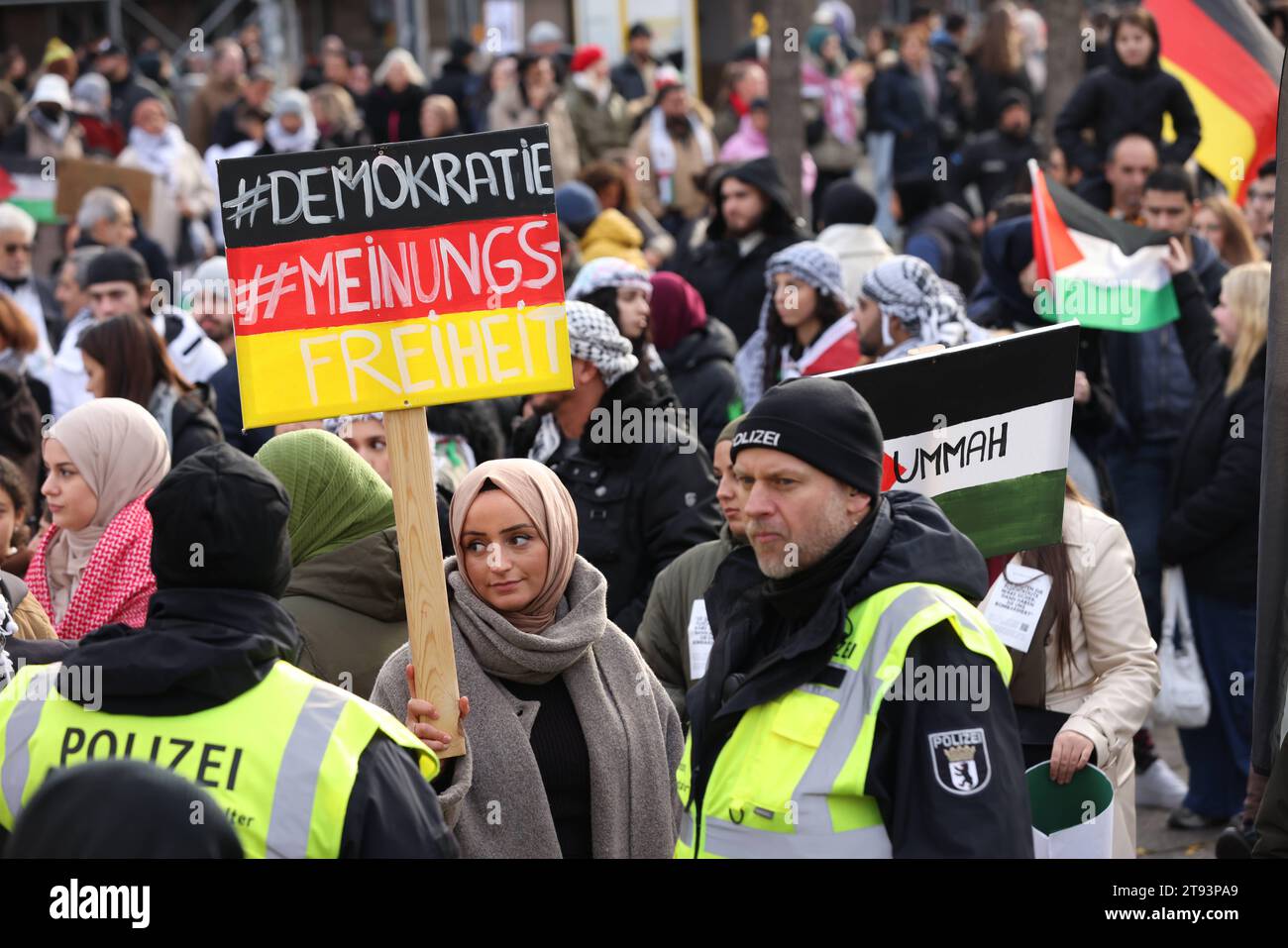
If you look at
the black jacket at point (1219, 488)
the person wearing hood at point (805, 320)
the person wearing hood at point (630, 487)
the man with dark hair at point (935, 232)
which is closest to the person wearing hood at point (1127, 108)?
the man with dark hair at point (935, 232)

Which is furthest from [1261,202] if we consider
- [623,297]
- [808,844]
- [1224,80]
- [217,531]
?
[217,531]

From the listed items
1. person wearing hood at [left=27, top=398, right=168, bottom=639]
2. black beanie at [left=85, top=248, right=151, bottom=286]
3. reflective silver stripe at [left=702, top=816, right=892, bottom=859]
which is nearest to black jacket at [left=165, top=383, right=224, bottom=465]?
person wearing hood at [left=27, top=398, right=168, bottom=639]

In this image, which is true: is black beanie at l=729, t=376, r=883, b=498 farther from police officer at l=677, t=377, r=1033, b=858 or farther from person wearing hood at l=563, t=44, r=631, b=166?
person wearing hood at l=563, t=44, r=631, b=166


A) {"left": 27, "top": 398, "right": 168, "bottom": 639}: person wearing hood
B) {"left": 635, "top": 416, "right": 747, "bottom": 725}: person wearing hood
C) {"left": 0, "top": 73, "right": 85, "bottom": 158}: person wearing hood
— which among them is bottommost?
{"left": 635, "top": 416, "right": 747, "bottom": 725}: person wearing hood

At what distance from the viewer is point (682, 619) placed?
535cm

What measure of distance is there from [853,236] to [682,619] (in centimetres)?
472

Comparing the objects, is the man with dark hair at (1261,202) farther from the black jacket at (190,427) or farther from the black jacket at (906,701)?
the black jacket at (906,701)

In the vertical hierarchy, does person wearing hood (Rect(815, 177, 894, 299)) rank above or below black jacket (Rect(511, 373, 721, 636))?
above

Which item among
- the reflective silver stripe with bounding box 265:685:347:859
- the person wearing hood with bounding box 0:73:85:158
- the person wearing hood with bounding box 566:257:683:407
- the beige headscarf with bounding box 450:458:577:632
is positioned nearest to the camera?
the reflective silver stripe with bounding box 265:685:347:859

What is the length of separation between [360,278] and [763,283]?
5.48 metres

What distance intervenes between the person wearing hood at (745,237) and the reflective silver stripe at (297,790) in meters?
6.53

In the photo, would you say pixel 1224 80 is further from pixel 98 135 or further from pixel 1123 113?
pixel 98 135

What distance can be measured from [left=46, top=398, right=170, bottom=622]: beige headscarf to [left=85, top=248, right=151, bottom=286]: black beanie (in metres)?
3.21

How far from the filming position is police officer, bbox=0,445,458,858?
10.6ft
